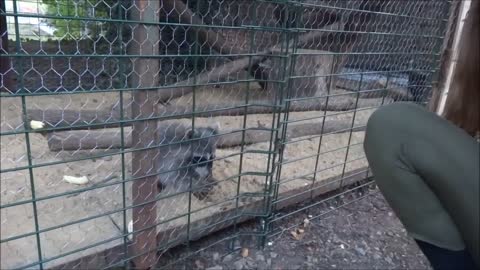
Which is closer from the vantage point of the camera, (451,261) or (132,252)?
(451,261)

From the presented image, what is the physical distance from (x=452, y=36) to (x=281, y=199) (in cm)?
181

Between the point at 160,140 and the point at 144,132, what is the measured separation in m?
0.56

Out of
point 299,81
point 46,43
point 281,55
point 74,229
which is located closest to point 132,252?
point 74,229

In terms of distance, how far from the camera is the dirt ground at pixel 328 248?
7.00 ft

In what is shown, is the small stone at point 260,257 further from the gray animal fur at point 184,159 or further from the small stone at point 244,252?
the gray animal fur at point 184,159

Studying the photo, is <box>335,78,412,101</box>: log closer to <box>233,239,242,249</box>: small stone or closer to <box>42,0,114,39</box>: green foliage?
<box>233,239,242,249</box>: small stone

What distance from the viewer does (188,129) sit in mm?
2381

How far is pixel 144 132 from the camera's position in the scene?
1.65 m

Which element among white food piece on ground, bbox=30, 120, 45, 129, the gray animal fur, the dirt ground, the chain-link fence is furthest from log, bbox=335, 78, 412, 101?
white food piece on ground, bbox=30, 120, 45, 129

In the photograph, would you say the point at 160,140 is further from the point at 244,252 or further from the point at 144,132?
the point at 244,252

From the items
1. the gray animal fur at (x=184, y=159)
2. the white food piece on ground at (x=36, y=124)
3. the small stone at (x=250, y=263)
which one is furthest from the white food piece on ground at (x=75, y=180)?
the small stone at (x=250, y=263)

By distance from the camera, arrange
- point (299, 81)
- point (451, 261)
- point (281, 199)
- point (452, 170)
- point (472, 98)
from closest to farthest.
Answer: point (452, 170), point (451, 261), point (472, 98), point (281, 199), point (299, 81)

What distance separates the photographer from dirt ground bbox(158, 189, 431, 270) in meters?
2.13

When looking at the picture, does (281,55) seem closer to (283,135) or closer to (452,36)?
(283,135)
